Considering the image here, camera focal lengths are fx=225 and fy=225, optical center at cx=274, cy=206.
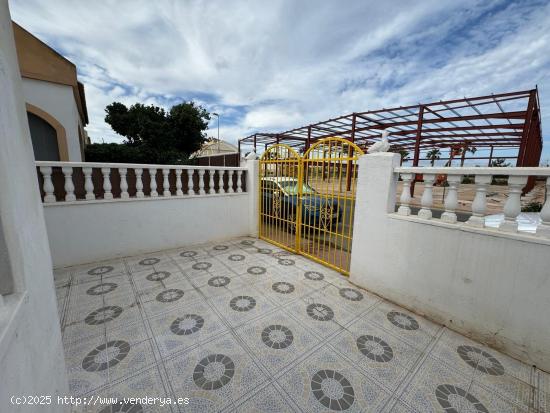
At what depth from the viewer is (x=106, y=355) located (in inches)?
73.3

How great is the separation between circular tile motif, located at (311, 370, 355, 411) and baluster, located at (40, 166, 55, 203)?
13.3 feet

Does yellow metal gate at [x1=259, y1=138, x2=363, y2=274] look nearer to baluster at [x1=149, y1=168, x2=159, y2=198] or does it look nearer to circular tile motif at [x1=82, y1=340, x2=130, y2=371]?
baluster at [x1=149, y1=168, x2=159, y2=198]

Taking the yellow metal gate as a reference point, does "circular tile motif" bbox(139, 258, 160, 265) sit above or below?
below

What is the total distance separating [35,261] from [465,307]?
3.29 metres

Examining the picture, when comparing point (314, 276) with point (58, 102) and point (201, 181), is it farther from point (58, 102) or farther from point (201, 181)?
point (58, 102)

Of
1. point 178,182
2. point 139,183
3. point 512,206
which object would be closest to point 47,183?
point 139,183

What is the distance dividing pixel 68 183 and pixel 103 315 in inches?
85.0

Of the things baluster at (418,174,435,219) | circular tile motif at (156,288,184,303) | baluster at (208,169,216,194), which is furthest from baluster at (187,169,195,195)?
baluster at (418,174,435,219)

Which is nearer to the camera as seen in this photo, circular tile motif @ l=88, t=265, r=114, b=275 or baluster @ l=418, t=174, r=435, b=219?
baluster @ l=418, t=174, r=435, b=219

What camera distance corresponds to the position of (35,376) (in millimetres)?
934

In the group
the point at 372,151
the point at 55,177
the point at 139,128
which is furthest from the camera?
the point at 139,128

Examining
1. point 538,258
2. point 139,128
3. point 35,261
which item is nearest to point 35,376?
point 35,261

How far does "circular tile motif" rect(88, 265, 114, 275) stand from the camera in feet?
10.6

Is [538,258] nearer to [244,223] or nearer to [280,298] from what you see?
[280,298]
